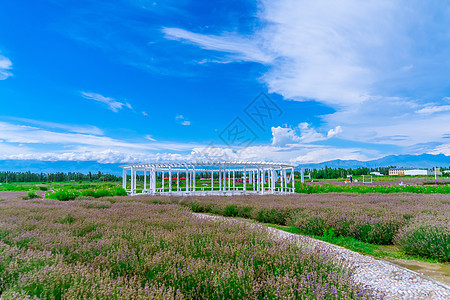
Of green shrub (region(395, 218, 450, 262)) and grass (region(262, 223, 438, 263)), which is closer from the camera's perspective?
green shrub (region(395, 218, 450, 262))

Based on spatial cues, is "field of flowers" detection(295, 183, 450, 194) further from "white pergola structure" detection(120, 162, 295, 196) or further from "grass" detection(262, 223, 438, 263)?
"grass" detection(262, 223, 438, 263)

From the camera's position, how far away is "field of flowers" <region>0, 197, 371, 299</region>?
7.52 ft

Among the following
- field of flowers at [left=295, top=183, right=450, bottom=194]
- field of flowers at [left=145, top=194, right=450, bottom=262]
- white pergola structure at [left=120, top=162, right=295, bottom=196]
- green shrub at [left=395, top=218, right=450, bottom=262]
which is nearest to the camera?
green shrub at [left=395, top=218, right=450, bottom=262]

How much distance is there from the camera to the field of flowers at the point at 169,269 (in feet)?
7.52

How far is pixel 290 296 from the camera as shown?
2.26 m

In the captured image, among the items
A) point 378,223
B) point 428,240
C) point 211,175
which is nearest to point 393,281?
point 428,240

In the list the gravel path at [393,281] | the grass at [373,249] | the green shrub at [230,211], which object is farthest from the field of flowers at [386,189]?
the gravel path at [393,281]

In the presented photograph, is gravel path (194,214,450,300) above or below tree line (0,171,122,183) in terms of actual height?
below

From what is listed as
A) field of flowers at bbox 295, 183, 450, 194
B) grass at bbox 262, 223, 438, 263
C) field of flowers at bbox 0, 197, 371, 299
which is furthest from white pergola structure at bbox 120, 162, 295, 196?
field of flowers at bbox 0, 197, 371, 299

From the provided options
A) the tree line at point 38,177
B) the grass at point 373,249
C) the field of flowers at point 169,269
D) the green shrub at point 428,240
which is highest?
the tree line at point 38,177

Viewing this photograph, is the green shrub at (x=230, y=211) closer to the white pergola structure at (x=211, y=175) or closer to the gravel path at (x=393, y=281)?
the gravel path at (x=393, y=281)

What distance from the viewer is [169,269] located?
8.94 ft

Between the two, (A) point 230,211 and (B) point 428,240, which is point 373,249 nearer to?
(B) point 428,240

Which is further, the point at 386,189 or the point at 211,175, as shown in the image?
the point at 211,175
